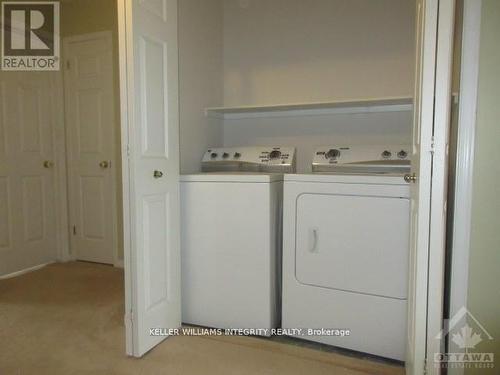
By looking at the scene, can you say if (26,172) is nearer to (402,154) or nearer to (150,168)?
(150,168)

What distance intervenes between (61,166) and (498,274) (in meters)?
3.38

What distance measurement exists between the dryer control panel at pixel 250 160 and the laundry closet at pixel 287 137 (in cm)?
1

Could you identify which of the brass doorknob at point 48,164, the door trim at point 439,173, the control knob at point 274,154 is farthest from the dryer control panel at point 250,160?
the brass doorknob at point 48,164

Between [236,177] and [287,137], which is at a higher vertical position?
[287,137]

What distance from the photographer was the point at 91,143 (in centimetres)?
329

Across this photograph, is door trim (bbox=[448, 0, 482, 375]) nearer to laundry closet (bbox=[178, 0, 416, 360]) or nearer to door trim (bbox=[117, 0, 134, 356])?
laundry closet (bbox=[178, 0, 416, 360])

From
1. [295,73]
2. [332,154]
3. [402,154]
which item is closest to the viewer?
[402,154]

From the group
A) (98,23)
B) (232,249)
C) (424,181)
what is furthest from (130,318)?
(98,23)

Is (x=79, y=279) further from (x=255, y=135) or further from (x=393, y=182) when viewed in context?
(x=393, y=182)

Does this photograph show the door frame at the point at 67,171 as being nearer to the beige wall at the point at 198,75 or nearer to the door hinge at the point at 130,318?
the beige wall at the point at 198,75

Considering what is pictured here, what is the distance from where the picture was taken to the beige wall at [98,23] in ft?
10.2

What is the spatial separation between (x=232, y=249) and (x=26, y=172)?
7.20 ft

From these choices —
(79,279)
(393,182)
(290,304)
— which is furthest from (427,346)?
(79,279)

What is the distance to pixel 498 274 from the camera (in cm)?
131
